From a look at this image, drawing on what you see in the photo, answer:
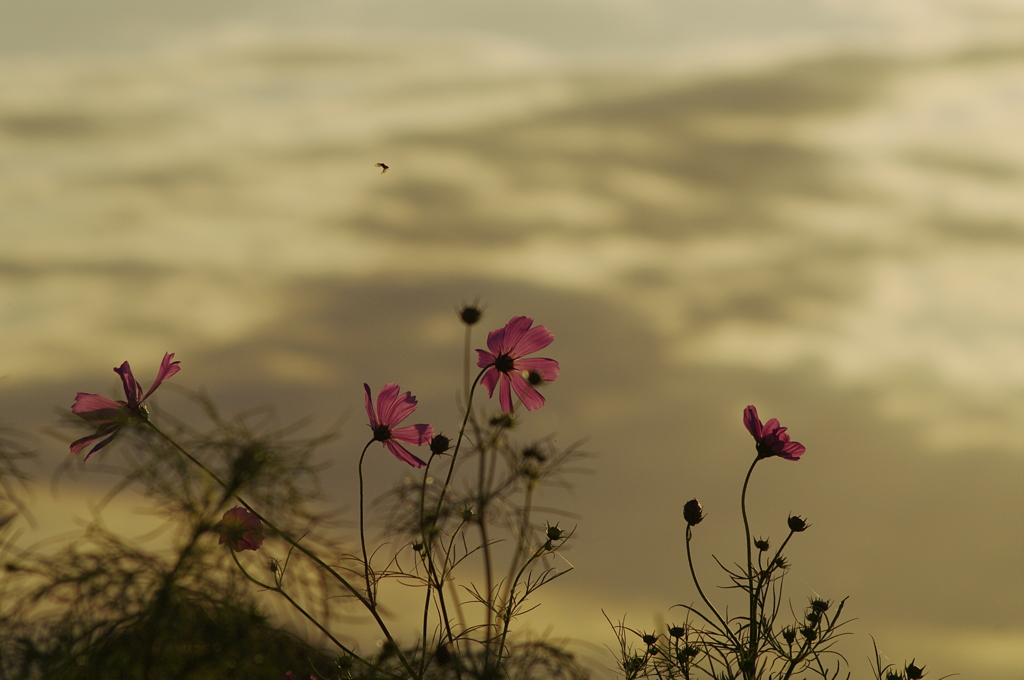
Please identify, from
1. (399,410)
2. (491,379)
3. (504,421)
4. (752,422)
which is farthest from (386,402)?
(752,422)

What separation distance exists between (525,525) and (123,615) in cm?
119

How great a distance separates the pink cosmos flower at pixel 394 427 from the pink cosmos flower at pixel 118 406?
54cm

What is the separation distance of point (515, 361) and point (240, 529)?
0.90m

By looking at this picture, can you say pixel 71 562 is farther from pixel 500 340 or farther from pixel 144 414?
pixel 500 340

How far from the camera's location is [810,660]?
9.93 ft

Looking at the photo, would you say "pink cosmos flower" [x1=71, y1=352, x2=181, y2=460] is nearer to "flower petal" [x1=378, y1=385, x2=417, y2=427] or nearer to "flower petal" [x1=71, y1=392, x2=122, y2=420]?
"flower petal" [x1=71, y1=392, x2=122, y2=420]

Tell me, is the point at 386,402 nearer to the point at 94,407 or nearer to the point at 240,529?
the point at 240,529

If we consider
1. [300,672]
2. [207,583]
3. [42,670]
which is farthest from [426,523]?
[42,670]

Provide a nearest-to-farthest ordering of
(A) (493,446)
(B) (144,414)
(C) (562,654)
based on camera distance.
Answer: (B) (144,414) < (C) (562,654) < (A) (493,446)

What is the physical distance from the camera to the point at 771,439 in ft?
9.53

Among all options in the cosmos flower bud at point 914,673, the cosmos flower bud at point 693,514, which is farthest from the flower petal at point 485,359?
the cosmos flower bud at point 914,673

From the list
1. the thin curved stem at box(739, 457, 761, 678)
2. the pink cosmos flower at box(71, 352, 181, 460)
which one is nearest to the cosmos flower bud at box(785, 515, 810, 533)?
the thin curved stem at box(739, 457, 761, 678)

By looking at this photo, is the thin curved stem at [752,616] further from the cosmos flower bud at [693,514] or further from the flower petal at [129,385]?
the flower petal at [129,385]

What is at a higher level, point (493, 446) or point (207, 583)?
point (493, 446)
